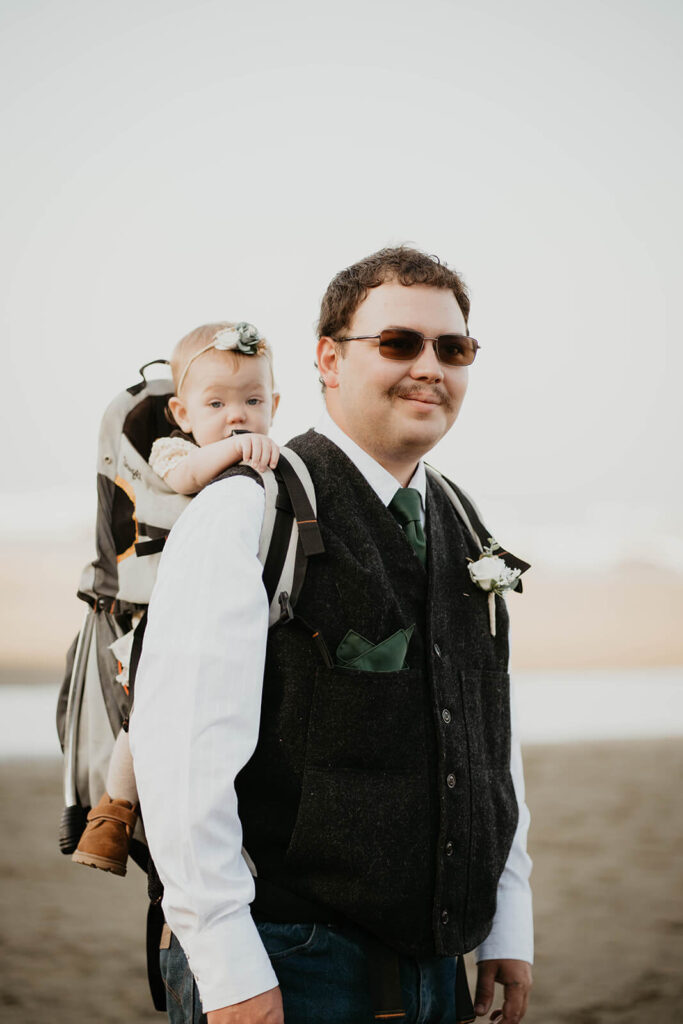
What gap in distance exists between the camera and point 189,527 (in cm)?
191

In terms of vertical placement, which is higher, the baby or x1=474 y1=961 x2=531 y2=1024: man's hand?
the baby

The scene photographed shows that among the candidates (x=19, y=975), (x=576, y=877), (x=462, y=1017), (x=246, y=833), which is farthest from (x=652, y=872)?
(x=246, y=833)

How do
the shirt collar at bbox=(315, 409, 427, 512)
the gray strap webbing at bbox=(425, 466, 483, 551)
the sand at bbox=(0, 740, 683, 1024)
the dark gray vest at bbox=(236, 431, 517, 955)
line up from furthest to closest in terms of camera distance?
the sand at bbox=(0, 740, 683, 1024) < the gray strap webbing at bbox=(425, 466, 483, 551) < the shirt collar at bbox=(315, 409, 427, 512) < the dark gray vest at bbox=(236, 431, 517, 955)

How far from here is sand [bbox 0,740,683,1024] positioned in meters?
5.18

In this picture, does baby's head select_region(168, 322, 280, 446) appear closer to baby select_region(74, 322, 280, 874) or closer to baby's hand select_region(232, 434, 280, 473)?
baby select_region(74, 322, 280, 874)

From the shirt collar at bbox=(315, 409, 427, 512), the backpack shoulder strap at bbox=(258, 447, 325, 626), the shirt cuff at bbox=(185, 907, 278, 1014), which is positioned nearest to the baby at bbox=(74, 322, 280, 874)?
the shirt collar at bbox=(315, 409, 427, 512)

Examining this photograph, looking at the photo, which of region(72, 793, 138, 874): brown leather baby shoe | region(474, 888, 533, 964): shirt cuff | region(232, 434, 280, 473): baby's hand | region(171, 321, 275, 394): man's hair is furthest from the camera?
region(171, 321, 275, 394): man's hair

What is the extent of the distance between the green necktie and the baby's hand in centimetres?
29

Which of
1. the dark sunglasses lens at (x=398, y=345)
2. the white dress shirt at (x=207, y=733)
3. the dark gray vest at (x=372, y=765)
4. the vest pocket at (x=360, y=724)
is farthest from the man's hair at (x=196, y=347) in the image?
the vest pocket at (x=360, y=724)

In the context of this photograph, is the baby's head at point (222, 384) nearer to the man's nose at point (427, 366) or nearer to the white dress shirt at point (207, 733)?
the man's nose at point (427, 366)

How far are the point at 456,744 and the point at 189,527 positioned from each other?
2.29ft

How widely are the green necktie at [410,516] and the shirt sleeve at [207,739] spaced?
457 millimetres

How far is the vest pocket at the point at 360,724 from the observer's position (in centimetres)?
189

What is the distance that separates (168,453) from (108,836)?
104cm
